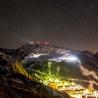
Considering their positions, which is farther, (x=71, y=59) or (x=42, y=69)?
(x=71, y=59)

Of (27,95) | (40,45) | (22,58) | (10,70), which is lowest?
(27,95)

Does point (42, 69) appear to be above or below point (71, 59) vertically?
below

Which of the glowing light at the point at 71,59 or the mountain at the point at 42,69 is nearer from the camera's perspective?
the mountain at the point at 42,69

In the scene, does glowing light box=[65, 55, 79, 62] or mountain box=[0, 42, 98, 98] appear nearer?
mountain box=[0, 42, 98, 98]

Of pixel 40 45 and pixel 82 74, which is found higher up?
pixel 40 45

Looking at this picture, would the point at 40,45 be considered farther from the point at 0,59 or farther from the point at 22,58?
the point at 0,59

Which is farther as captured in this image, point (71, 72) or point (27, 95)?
point (71, 72)

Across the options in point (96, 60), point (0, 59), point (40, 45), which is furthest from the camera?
point (40, 45)

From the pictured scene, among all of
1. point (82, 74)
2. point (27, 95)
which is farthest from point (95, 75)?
point (27, 95)
